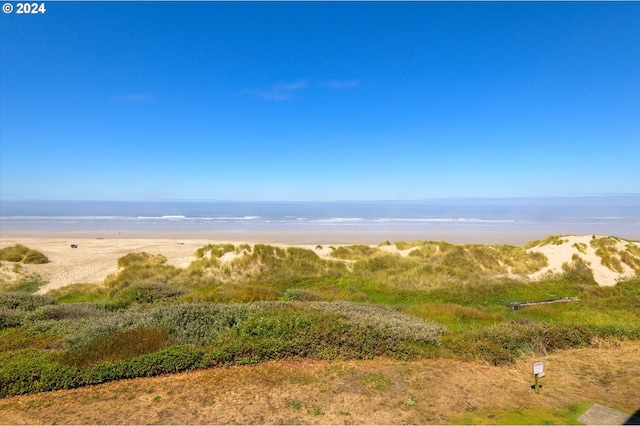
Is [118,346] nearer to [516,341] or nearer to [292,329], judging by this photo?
[292,329]

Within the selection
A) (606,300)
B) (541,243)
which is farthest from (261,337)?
(541,243)

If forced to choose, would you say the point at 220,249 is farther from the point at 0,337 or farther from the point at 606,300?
the point at 606,300

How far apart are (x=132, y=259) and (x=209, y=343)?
70.4 ft

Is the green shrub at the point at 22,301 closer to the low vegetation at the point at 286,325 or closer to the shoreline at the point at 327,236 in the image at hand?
the low vegetation at the point at 286,325

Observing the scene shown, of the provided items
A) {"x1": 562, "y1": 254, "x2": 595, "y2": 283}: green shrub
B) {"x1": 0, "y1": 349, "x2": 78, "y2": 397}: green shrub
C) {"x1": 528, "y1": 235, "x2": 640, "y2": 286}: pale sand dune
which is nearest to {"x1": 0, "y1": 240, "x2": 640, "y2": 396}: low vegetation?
{"x1": 0, "y1": 349, "x2": 78, "y2": 397}: green shrub

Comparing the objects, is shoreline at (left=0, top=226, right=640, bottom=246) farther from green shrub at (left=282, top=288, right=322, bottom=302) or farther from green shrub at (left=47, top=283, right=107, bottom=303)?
green shrub at (left=282, top=288, right=322, bottom=302)

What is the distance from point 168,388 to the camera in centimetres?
747

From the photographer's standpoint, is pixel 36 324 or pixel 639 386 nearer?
pixel 639 386

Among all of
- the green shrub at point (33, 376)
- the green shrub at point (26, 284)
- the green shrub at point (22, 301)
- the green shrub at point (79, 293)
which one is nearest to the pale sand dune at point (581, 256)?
the green shrub at point (33, 376)

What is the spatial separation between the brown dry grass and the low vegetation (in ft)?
1.51

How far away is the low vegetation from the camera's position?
333 inches

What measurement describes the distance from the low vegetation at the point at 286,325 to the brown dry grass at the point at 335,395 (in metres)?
0.46

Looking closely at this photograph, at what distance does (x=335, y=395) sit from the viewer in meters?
7.27

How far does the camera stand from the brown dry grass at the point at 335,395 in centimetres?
648
